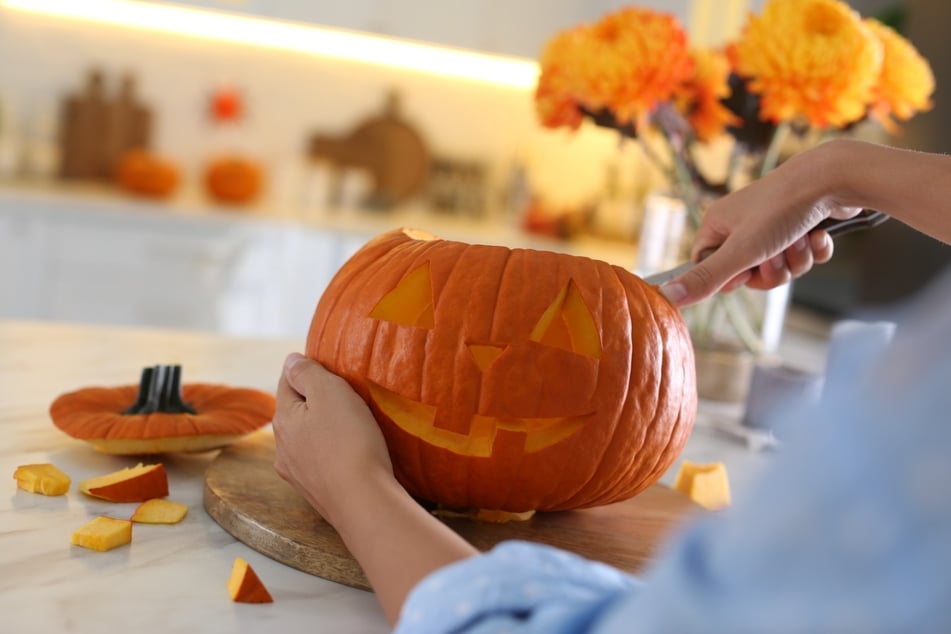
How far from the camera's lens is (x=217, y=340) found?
1.47 m

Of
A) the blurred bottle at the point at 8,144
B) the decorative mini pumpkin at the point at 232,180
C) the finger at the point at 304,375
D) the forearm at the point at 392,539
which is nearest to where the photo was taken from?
the forearm at the point at 392,539

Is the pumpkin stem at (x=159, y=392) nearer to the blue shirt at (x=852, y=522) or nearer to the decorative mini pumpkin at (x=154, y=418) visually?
the decorative mini pumpkin at (x=154, y=418)

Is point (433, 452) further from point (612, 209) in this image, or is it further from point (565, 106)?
point (612, 209)

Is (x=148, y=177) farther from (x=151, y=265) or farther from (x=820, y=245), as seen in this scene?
(x=820, y=245)

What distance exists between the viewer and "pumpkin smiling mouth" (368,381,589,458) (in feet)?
2.49

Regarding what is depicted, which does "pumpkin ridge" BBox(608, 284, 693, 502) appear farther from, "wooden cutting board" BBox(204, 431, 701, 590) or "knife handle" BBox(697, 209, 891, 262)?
"knife handle" BBox(697, 209, 891, 262)

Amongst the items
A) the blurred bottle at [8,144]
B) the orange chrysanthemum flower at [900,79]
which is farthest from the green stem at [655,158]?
the blurred bottle at [8,144]

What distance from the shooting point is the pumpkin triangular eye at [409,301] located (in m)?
0.78

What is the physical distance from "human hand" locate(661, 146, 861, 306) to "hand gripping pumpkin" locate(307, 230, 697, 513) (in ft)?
0.33

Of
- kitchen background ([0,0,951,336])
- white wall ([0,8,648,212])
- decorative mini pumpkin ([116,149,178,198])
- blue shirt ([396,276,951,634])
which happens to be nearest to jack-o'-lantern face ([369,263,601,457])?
blue shirt ([396,276,951,634])

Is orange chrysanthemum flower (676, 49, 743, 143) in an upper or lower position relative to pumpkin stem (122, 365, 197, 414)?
upper

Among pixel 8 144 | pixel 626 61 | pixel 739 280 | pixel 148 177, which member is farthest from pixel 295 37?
pixel 739 280

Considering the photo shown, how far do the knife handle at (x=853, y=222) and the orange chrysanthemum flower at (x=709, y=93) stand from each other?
34 cm

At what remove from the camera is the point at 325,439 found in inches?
27.7
